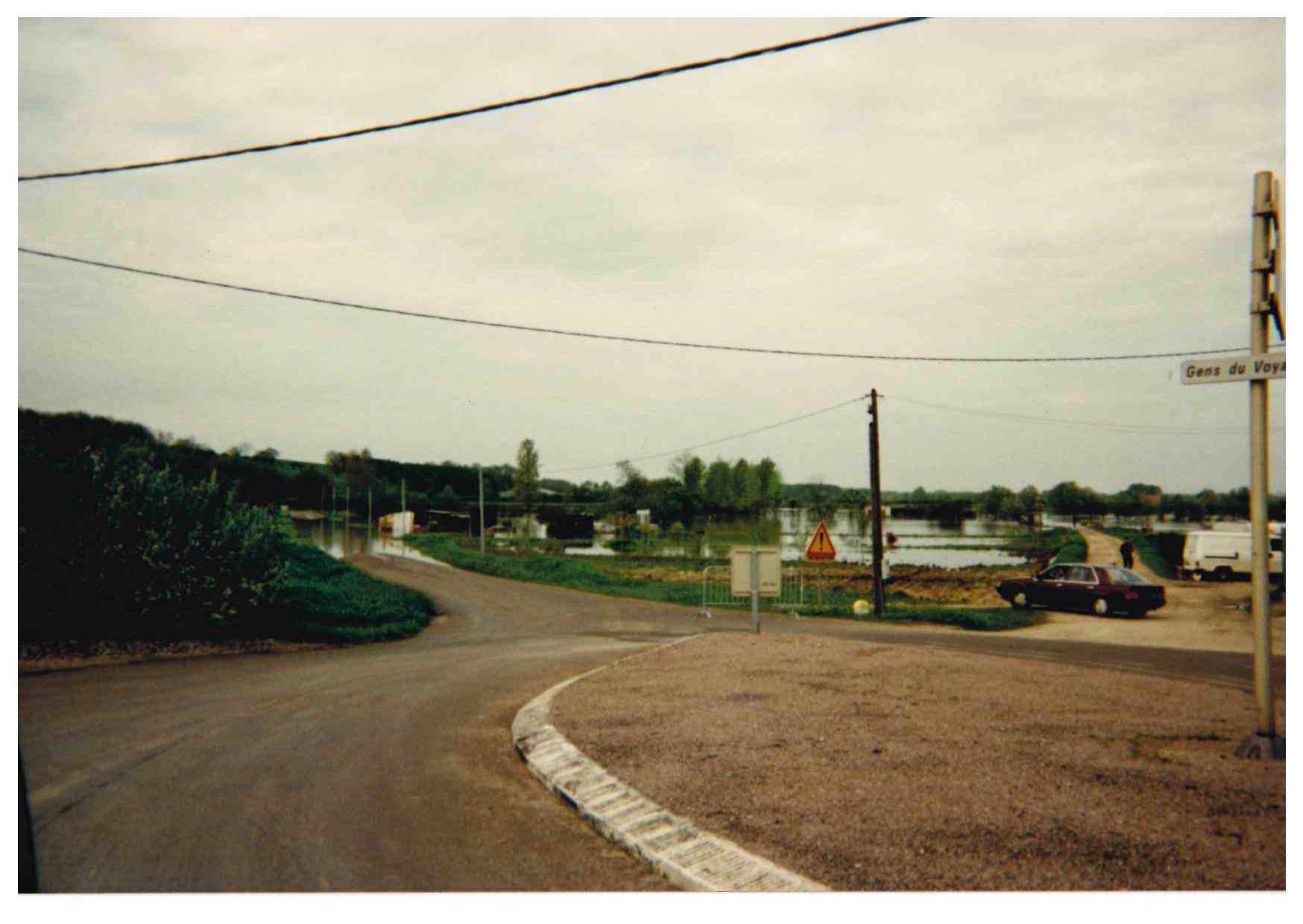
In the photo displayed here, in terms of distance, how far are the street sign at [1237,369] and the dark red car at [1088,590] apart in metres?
18.4

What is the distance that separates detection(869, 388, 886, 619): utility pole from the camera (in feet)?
76.9

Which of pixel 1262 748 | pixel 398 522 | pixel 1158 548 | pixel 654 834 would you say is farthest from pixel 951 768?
pixel 1158 548

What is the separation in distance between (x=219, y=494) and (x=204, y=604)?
2.31 meters

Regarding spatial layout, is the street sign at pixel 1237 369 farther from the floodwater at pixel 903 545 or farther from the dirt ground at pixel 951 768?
the floodwater at pixel 903 545

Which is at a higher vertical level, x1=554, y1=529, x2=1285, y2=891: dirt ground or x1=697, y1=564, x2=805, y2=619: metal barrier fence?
x1=554, y1=529, x2=1285, y2=891: dirt ground

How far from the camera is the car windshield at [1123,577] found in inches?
887

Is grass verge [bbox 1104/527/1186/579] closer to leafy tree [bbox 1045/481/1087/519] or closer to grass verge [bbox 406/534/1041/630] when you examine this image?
leafy tree [bbox 1045/481/1087/519]

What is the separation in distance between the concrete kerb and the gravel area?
0.11 m

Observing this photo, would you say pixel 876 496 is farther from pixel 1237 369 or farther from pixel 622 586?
pixel 1237 369

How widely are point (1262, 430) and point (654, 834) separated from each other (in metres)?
5.59

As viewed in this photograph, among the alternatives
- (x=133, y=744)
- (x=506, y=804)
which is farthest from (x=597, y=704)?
(x=133, y=744)

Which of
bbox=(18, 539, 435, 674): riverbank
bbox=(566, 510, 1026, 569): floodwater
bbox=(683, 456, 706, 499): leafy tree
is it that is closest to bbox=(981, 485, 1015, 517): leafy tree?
bbox=(566, 510, 1026, 569): floodwater

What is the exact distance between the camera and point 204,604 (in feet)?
46.5

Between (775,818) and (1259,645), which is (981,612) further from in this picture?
(775,818)
